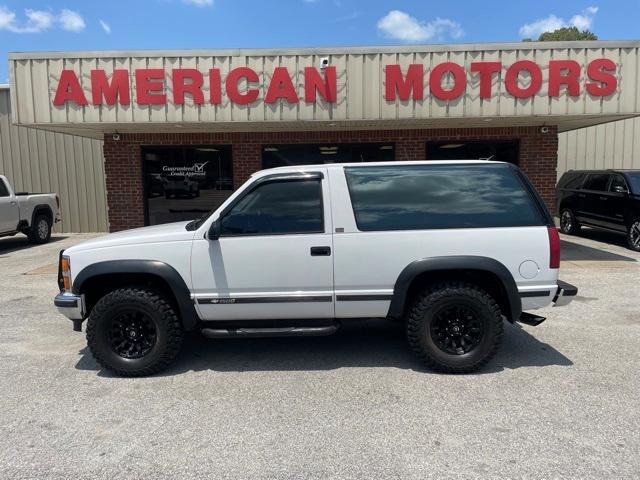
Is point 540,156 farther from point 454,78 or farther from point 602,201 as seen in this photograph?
point 454,78

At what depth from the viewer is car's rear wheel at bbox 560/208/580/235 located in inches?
527

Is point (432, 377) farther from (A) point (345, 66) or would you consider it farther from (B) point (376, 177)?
(A) point (345, 66)

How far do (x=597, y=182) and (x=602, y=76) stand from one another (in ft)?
13.2

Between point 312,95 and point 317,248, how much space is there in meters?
5.48

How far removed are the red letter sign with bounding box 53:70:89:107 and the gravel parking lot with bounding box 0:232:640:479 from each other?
494 cm

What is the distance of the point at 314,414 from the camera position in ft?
12.2

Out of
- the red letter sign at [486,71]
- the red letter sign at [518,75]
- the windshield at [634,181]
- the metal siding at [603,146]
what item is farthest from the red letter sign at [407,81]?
the metal siding at [603,146]

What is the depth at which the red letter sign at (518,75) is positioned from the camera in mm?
8883

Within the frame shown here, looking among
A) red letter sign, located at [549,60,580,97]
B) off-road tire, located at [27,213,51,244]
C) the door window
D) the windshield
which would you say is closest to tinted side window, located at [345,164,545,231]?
red letter sign, located at [549,60,580,97]

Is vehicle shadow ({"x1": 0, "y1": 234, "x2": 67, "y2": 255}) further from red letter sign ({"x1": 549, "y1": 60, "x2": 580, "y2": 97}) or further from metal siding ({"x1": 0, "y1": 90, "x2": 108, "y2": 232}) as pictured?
red letter sign ({"x1": 549, "y1": 60, "x2": 580, "y2": 97})

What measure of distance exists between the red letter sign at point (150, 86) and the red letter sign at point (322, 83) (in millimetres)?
2616

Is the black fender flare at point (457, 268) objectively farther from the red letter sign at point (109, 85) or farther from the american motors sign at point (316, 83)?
the red letter sign at point (109, 85)

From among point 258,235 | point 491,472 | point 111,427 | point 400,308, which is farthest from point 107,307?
point 491,472

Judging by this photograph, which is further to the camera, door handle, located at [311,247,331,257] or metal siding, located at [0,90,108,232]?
metal siding, located at [0,90,108,232]
